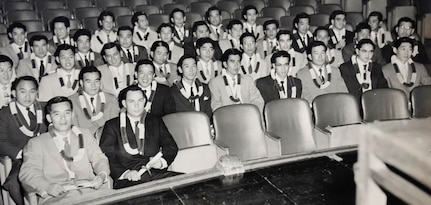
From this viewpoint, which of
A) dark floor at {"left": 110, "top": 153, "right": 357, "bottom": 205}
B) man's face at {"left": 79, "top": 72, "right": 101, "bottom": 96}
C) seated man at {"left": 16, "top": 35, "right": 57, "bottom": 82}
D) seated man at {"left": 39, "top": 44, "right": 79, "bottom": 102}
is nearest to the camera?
dark floor at {"left": 110, "top": 153, "right": 357, "bottom": 205}

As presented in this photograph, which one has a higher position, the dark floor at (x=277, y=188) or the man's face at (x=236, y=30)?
the man's face at (x=236, y=30)

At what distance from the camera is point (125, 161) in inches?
136

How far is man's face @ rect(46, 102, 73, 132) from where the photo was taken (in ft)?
10.5

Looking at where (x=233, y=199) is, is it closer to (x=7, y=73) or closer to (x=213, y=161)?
(x=213, y=161)

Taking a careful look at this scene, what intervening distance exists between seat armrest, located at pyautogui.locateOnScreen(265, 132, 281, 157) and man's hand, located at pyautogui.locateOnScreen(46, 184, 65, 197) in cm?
159

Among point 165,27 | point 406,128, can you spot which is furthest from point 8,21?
point 406,128

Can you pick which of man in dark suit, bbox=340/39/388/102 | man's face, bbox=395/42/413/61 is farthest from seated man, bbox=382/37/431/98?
man in dark suit, bbox=340/39/388/102

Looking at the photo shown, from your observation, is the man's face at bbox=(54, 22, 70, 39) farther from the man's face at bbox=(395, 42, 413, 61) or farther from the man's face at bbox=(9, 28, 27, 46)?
the man's face at bbox=(395, 42, 413, 61)

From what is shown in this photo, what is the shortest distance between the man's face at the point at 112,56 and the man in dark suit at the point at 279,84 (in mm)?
1456

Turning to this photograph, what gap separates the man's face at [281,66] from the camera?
4.71 meters

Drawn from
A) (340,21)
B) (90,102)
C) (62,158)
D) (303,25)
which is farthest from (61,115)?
(340,21)

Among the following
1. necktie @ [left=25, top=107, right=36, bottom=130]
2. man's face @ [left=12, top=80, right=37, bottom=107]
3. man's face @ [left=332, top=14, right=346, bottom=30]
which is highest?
man's face @ [left=332, top=14, right=346, bottom=30]

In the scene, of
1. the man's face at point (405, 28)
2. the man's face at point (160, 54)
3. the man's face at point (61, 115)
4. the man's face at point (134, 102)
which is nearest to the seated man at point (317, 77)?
the man's face at point (160, 54)

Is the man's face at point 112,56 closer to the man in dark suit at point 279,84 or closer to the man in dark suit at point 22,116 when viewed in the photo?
the man in dark suit at point 22,116
